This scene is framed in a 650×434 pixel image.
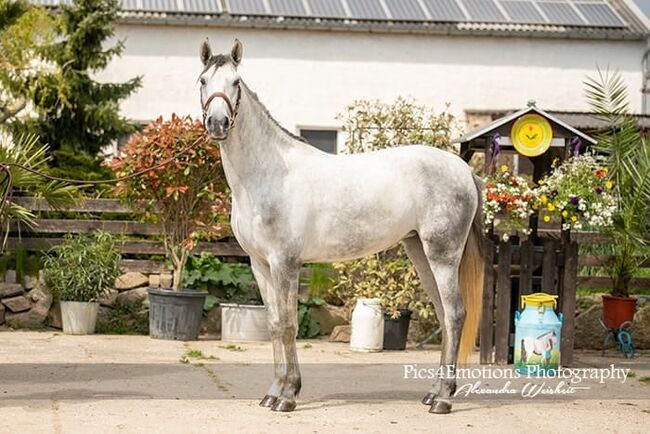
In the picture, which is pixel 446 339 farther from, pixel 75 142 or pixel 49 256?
pixel 75 142

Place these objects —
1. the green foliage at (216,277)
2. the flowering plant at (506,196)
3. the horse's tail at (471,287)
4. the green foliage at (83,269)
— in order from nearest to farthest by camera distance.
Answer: the horse's tail at (471,287) → the flowering plant at (506,196) → the green foliage at (83,269) → the green foliage at (216,277)

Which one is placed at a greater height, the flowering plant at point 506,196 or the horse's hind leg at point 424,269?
the flowering plant at point 506,196

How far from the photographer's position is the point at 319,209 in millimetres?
7281

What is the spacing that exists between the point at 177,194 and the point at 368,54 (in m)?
7.58

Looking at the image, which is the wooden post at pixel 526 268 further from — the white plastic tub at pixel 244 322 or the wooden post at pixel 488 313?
A: the white plastic tub at pixel 244 322

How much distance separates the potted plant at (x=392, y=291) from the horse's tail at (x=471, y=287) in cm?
300

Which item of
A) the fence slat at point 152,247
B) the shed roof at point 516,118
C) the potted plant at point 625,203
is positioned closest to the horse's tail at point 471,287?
the shed roof at point 516,118

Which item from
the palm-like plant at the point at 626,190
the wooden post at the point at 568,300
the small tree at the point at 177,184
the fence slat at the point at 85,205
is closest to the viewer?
the wooden post at the point at 568,300

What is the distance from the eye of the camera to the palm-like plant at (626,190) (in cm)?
1062

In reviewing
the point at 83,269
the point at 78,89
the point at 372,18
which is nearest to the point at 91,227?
the point at 83,269

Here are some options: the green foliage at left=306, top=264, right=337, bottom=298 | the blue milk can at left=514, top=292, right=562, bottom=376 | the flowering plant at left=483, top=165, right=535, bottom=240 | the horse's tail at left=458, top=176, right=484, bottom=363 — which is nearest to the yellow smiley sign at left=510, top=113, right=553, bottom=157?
the flowering plant at left=483, top=165, right=535, bottom=240

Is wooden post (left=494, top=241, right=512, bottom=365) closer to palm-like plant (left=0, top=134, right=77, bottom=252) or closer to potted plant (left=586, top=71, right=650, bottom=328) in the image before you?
potted plant (left=586, top=71, right=650, bottom=328)

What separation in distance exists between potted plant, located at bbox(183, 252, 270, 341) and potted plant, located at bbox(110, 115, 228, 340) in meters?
0.32

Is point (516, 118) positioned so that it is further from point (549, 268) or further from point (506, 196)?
point (549, 268)
